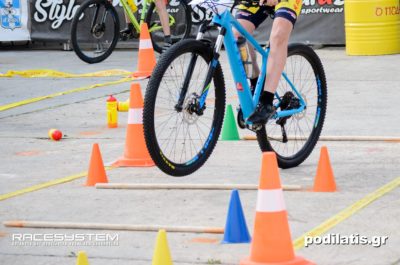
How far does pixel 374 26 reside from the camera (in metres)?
14.4

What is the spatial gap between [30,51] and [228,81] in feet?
17.7

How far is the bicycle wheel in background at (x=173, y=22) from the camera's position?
14906 millimetres

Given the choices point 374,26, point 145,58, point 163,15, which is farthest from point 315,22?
point 145,58

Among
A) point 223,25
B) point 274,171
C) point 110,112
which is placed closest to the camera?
point 274,171

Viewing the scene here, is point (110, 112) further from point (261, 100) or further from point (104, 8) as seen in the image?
point (104, 8)

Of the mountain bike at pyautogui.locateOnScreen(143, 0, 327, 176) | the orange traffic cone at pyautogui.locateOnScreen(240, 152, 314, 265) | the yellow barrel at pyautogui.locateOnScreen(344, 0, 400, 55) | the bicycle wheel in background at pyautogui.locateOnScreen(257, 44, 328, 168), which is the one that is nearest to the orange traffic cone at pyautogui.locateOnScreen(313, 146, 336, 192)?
the mountain bike at pyautogui.locateOnScreen(143, 0, 327, 176)

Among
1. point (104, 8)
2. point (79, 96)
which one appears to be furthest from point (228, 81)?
point (104, 8)

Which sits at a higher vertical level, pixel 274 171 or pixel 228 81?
pixel 274 171

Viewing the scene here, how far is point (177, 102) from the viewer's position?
7176 millimetres

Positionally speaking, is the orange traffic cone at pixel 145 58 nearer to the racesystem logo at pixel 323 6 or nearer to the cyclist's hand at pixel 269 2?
the racesystem logo at pixel 323 6

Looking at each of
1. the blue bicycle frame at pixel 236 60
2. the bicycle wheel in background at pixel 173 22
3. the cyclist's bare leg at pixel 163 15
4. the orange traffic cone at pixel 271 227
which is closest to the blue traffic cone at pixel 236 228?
the orange traffic cone at pixel 271 227

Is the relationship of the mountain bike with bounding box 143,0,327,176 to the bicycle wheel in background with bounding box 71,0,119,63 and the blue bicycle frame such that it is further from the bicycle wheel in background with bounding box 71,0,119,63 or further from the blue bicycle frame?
the bicycle wheel in background with bounding box 71,0,119,63

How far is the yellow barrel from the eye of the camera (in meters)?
14.4

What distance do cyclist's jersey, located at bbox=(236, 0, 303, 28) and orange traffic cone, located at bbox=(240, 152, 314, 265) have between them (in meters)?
2.35
